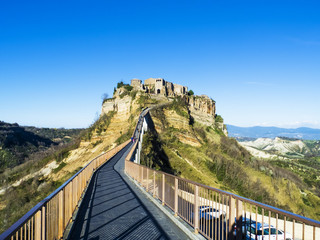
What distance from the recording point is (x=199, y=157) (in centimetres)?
4953

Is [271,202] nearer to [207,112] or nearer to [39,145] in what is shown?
[207,112]

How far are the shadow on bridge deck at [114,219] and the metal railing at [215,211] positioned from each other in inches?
28.9

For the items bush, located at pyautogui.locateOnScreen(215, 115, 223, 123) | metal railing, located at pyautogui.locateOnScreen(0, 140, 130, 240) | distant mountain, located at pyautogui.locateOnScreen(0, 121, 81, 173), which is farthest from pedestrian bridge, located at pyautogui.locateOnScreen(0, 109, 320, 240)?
bush, located at pyautogui.locateOnScreen(215, 115, 223, 123)

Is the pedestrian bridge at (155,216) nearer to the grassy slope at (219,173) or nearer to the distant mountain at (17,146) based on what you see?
the grassy slope at (219,173)

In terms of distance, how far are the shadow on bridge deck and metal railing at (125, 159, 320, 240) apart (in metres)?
0.73

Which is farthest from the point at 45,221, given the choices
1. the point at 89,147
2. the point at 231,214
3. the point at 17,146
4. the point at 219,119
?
the point at 17,146

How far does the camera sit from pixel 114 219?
6.95 m

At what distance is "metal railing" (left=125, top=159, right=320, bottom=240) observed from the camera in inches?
142

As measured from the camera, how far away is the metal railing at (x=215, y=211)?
3607 millimetres

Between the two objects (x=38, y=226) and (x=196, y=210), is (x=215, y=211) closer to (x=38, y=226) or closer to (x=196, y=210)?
(x=196, y=210)

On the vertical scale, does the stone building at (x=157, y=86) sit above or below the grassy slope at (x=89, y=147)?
above

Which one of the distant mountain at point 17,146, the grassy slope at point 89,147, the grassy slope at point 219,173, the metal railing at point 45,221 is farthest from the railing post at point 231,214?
the distant mountain at point 17,146

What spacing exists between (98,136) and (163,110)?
650 inches

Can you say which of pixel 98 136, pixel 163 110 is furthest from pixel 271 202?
pixel 98 136
